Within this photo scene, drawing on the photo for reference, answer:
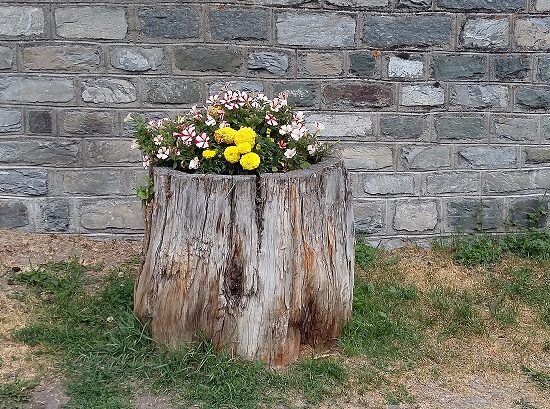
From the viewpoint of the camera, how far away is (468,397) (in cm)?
305

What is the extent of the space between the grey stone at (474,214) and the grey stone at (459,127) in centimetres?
43

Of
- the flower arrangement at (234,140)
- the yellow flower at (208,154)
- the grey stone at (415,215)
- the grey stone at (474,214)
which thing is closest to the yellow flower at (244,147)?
the flower arrangement at (234,140)

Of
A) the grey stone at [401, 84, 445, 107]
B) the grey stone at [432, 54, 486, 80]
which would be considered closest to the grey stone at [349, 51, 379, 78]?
the grey stone at [401, 84, 445, 107]

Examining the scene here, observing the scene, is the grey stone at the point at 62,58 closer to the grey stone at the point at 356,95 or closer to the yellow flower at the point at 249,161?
the grey stone at the point at 356,95

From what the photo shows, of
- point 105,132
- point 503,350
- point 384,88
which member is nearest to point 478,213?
point 384,88

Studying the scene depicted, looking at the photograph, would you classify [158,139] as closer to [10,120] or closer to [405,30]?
[10,120]

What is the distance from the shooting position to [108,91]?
4.30 m

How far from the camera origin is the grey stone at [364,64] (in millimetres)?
4328

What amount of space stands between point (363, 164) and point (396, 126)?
0.31 meters

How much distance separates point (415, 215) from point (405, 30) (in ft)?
3.87

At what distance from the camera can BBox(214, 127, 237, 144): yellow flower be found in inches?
119

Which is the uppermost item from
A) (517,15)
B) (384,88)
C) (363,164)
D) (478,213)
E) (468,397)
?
(517,15)

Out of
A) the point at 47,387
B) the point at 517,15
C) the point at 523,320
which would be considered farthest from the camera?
the point at 517,15

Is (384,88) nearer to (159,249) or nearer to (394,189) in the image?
(394,189)
